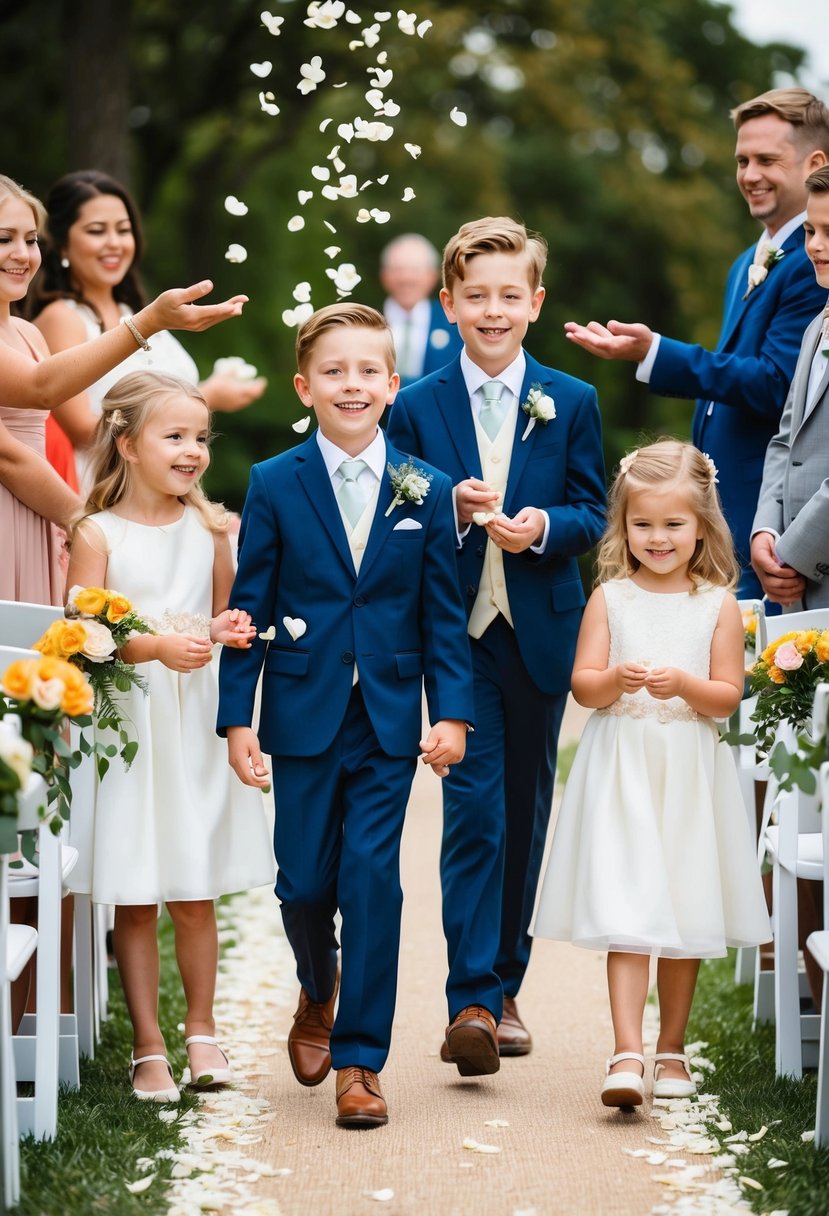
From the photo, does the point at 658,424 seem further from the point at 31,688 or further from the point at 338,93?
the point at 31,688

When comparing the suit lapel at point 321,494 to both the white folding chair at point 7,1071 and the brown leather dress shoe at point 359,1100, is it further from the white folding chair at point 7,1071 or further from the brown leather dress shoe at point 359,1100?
the brown leather dress shoe at point 359,1100

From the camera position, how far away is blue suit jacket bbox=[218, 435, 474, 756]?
426 cm

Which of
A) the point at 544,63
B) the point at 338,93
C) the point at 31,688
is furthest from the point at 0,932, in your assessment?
the point at 338,93

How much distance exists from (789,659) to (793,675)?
0.26ft

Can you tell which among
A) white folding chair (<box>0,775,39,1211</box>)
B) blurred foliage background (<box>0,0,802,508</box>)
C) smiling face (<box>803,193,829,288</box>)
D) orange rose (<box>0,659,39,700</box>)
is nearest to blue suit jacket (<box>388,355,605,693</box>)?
smiling face (<box>803,193,829,288</box>)

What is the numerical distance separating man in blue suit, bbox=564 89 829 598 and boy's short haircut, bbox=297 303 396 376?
3.27 feet

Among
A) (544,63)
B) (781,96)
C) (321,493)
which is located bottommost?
(321,493)

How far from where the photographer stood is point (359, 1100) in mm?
4117

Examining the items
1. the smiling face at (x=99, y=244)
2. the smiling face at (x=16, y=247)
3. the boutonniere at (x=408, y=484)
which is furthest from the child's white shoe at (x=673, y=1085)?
the smiling face at (x=99, y=244)

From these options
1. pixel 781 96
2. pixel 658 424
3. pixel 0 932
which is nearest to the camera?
pixel 0 932

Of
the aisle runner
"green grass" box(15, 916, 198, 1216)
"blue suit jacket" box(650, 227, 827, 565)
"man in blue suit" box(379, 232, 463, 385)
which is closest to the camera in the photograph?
"green grass" box(15, 916, 198, 1216)

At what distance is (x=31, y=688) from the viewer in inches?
138

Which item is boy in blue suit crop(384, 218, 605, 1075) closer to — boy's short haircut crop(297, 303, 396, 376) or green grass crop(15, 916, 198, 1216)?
boy's short haircut crop(297, 303, 396, 376)

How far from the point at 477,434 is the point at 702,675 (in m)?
0.93
